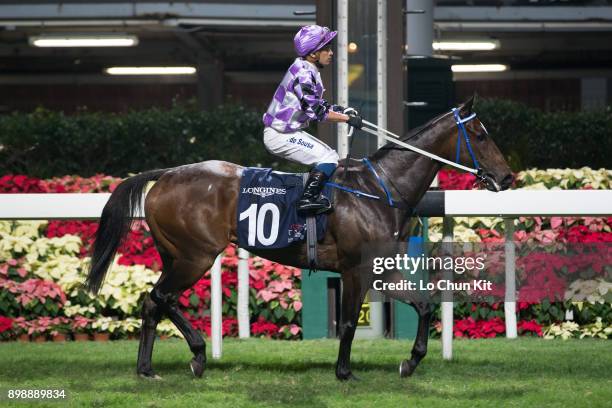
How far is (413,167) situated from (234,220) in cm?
111

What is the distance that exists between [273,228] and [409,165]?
2.98 feet

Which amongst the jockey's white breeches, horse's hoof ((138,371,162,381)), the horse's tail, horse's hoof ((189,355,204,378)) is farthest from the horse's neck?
horse's hoof ((138,371,162,381))

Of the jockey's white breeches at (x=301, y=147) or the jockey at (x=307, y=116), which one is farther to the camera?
the jockey's white breeches at (x=301, y=147)

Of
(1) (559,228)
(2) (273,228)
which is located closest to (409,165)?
(2) (273,228)

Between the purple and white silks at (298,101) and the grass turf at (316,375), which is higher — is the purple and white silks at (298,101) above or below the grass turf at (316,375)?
above

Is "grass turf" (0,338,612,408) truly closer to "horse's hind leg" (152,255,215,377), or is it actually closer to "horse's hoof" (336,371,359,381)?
"horse's hoof" (336,371,359,381)

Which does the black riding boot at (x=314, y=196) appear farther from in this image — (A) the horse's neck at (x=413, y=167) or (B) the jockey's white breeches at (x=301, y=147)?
(A) the horse's neck at (x=413, y=167)

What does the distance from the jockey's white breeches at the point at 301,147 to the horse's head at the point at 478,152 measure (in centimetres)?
79

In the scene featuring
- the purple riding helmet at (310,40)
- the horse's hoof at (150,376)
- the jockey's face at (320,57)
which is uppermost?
the purple riding helmet at (310,40)

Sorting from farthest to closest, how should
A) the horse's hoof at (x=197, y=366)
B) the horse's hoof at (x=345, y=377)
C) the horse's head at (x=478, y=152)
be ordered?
the horse's head at (x=478, y=152) < the horse's hoof at (x=197, y=366) < the horse's hoof at (x=345, y=377)

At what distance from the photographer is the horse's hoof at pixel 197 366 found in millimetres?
6629

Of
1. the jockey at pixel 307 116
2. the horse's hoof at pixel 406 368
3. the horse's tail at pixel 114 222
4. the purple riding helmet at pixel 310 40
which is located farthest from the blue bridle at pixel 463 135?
the horse's tail at pixel 114 222

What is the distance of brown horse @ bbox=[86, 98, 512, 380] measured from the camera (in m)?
6.57

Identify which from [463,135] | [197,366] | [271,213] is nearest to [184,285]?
[197,366]
